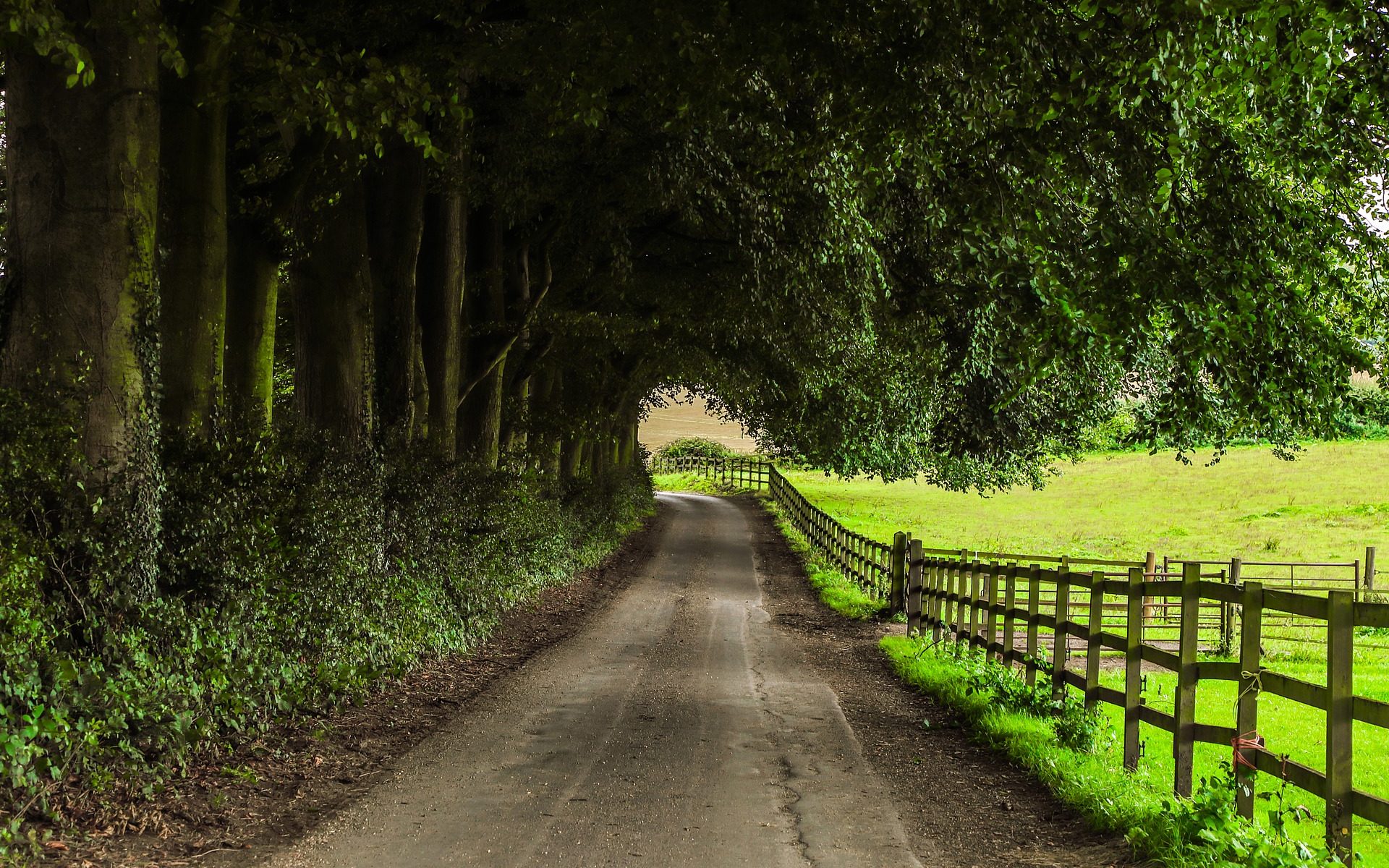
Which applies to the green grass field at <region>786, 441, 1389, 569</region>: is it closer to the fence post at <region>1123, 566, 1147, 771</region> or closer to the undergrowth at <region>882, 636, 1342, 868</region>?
the undergrowth at <region>882, 636, 1342, 868</region>

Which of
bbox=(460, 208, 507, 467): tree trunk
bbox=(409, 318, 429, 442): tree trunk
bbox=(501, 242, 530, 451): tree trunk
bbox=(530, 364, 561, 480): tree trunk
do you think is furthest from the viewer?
bbox=(530, 364, 561, 480): tree trunk

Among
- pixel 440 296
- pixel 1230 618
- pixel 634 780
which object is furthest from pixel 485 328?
pixel 1230 618

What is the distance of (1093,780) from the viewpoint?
6.80 metres

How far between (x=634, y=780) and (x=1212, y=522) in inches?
1607

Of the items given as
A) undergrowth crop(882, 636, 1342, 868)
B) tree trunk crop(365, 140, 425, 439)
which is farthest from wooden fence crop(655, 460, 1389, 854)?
tree trunk crop(365, 140, 425, 439)

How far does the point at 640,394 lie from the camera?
38594 millimetres

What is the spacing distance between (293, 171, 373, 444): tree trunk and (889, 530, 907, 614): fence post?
8.74m

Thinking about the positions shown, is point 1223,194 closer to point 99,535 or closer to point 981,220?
point 981,220

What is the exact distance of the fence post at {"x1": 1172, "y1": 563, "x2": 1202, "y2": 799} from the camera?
20.9ft

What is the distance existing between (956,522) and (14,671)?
47.1 m

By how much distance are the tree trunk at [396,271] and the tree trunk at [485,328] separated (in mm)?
3082

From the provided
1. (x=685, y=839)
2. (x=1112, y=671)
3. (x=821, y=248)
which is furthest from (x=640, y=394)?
(x=685, y=839)

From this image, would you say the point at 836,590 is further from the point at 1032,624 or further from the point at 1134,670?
the point at 1134,670

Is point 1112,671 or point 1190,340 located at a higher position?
point 1190,340
